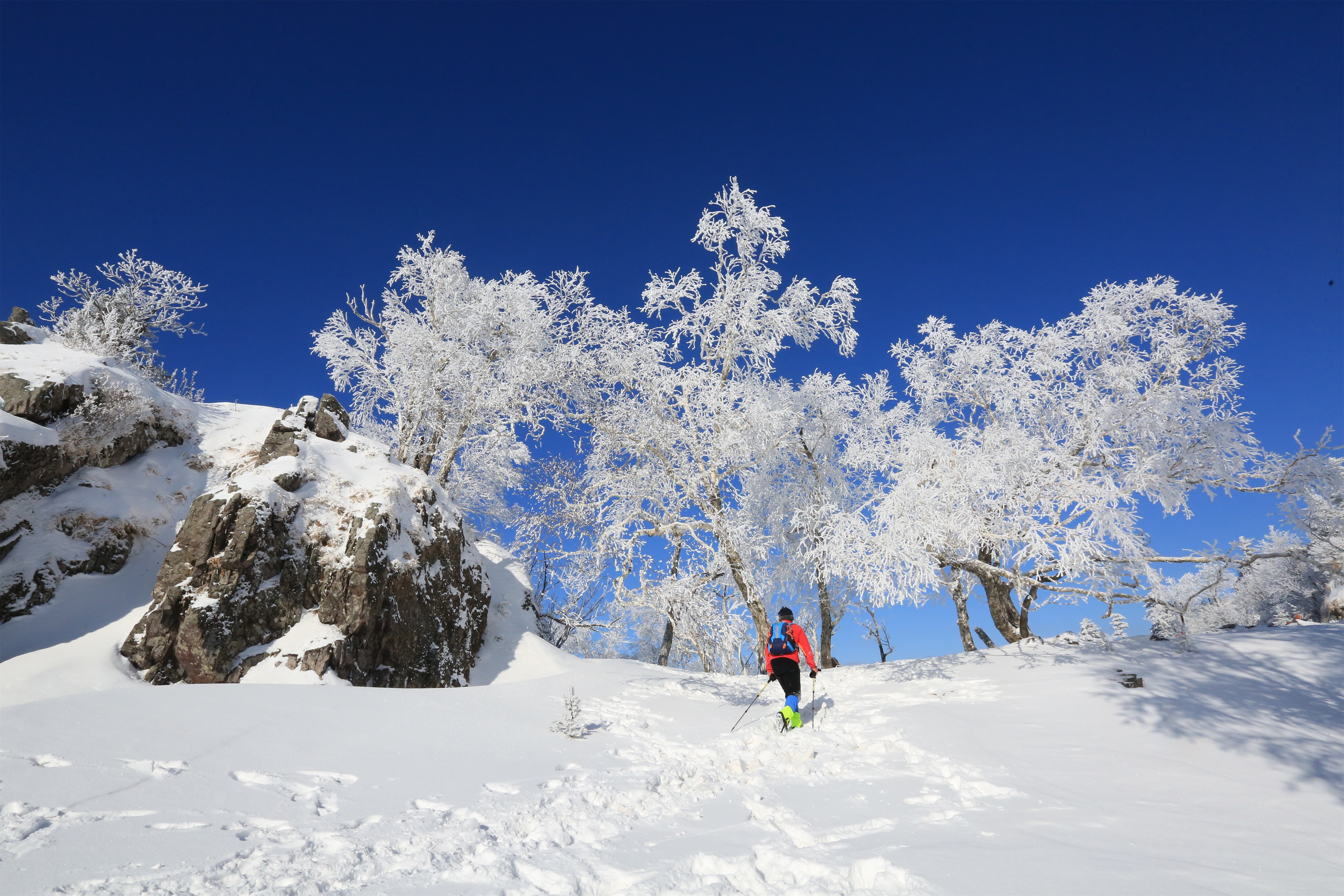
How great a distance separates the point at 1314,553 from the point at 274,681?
59.6ft

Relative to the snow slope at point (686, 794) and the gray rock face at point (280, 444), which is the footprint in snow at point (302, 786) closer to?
the snow slope at point (686, 794)

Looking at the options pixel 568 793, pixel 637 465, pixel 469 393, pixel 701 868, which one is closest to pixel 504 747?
pixel 568 793

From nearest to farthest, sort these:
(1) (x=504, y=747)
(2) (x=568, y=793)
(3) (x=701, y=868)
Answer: (3) (x=701, y=868)
(2) (x=568, y=793)
(1) (x=504, y=747)

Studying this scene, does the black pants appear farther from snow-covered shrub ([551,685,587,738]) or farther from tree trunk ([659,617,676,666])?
tree trunk ([659,617,676,666])

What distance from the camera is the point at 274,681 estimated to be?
28.0 feet

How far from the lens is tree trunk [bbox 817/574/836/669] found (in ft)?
48.6

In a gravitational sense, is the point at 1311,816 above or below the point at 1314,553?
below

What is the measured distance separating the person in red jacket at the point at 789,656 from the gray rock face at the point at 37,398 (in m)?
13.2

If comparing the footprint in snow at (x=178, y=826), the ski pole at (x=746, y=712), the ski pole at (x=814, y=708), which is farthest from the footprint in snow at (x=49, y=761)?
the ski pole at (x=814, y=708)

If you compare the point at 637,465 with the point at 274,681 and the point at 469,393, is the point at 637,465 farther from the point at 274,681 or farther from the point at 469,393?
the point at 274,681

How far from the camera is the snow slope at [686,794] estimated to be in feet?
9.69

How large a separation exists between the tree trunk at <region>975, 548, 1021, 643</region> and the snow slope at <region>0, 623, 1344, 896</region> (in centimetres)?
428

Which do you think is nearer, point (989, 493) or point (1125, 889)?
point (1125, 889)

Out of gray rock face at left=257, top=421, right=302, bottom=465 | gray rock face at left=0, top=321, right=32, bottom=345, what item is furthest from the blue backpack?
gray rock face at left=0, top=321, right=32, bottom=345
